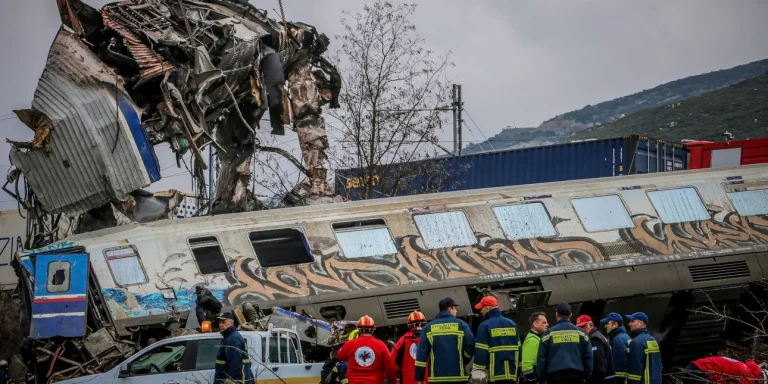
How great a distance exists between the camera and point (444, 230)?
18453 mm

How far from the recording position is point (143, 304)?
Result: 16.8 meters

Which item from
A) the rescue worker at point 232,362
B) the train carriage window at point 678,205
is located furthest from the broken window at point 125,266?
the train carriage window at point 678,205

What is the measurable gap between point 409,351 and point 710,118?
220 feet

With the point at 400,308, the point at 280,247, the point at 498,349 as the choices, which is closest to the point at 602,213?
the point at 400,308

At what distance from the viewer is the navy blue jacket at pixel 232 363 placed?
12.0 meters

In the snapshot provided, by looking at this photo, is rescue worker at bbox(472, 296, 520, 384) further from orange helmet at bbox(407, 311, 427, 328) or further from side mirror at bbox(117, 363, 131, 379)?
side mirror at bbox(117, 363, 131, 379)

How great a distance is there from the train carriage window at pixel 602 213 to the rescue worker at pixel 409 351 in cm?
735

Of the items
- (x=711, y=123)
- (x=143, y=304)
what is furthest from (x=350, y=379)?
(x=711, y=123)

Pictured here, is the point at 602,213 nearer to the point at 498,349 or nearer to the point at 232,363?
the point at 498,349

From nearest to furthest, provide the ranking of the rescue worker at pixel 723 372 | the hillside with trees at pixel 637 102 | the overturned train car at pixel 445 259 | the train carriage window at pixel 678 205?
the rescue worker at pixel 723 372 < the overturned train car at pixel 445 259 < the train carriage window at pixel 678 205 < the hillside with trees at pixel 637 102

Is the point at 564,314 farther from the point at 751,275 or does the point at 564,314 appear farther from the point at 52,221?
the point at 52,221

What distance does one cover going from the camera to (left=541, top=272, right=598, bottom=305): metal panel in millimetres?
17984

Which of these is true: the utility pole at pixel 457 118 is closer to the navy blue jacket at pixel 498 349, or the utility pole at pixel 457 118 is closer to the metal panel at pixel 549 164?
the metal panel at pixel 549 164

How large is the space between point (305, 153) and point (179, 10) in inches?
164
